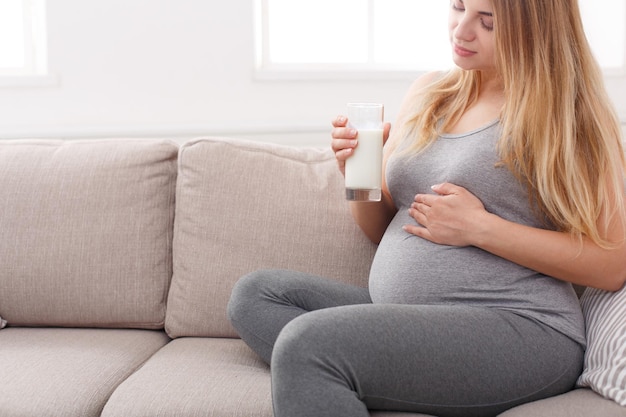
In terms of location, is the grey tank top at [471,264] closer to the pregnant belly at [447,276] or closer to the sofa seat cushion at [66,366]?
the pregnant belly at [447,276]

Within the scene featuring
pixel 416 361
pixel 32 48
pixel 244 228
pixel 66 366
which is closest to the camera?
pixel 416 361

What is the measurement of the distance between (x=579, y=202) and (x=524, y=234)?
0.12 metres

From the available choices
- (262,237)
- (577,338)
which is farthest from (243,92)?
(577,338)

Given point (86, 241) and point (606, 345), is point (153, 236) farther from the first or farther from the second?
point (606, 345)

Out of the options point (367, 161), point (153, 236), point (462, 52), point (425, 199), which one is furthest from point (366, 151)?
point (153, 236)

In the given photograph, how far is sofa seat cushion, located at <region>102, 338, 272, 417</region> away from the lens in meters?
1.52

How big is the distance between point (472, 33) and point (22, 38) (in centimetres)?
192

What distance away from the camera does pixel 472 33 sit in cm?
161

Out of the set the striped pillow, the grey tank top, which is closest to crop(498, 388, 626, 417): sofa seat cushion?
the striped pillow

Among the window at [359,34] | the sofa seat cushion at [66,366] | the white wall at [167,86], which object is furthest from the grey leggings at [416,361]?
the window at [359,34]

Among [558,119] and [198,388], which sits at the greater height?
[558,119]

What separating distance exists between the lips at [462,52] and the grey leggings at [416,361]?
509mm

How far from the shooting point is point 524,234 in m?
1.53

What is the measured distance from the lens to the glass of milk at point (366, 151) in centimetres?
158
